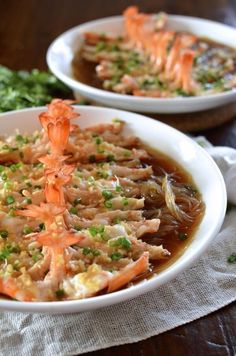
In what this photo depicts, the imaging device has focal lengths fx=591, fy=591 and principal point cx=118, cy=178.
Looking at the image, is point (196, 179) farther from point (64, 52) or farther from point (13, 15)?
point (13, 15)

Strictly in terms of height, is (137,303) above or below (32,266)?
below

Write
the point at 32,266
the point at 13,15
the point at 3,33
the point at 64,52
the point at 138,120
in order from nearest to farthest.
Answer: the point at 32,266 → the point at 138,120 → the point at 64,52 → the point at 3,33 → the point at 13,15

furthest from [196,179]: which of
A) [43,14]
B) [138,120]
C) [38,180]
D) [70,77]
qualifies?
[43,14]

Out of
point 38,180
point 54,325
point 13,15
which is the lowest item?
point 13,15

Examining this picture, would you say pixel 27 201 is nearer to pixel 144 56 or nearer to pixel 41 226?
pixel 41 226

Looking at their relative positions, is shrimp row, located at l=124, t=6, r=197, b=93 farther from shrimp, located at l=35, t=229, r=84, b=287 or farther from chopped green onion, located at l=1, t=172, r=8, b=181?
shrimp, located at l=35, t=229, r=84, b=287

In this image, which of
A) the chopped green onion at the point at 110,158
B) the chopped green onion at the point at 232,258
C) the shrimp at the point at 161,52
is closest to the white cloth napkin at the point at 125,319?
the chopped green onion at the point at 232,258

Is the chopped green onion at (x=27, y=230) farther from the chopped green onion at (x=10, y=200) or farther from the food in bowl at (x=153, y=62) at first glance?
the food in bowl at (x=153, y=62)

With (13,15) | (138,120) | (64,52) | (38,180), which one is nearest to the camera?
(38,180)
